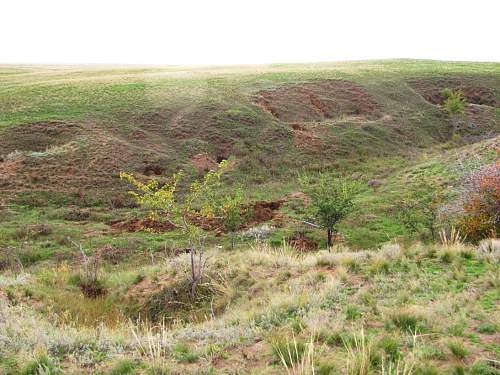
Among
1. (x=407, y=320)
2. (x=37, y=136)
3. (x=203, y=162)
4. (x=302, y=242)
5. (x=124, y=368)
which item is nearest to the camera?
(x=124, y=368)

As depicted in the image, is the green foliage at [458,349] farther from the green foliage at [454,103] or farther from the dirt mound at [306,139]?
the green foliage at [454,103]

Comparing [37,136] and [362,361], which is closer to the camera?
[362,361]

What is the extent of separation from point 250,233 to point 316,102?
26.8m

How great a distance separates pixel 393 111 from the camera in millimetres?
45875

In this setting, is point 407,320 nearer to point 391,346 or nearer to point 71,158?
point 391,346

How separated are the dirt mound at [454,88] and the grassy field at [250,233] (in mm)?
292

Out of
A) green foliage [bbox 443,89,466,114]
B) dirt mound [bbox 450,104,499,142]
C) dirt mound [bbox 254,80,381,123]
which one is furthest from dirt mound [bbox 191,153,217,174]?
green foliage [bbox 443,89,466,114]

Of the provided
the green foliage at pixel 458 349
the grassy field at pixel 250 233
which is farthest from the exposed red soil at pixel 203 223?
the green foliage at pixel 458 349

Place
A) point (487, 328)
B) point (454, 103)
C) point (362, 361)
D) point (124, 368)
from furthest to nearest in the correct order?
point (454, 103) < point (487, 328) < point (124, 368) < point (362, 361)

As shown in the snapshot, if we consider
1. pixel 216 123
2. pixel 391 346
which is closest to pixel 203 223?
pixel 216 123

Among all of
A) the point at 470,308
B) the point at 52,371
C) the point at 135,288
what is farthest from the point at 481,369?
the point at 135,288

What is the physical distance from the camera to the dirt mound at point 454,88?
50.4 m

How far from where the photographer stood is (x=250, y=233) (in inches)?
861

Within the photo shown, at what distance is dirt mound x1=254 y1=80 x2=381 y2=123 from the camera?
42.5m
